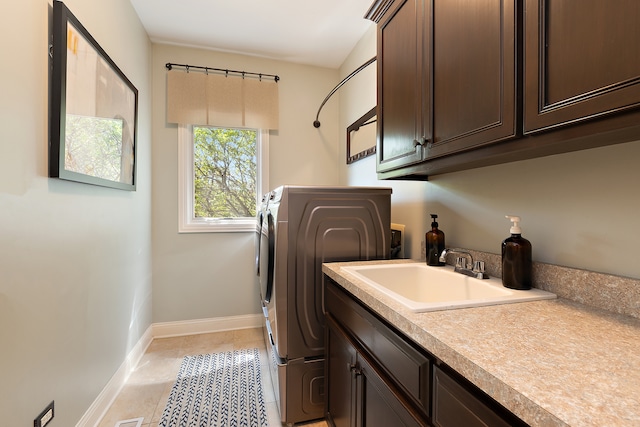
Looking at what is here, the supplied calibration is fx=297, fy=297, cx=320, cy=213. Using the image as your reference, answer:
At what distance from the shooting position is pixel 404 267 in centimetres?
148

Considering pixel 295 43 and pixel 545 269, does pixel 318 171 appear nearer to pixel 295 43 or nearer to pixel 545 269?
pixel 295 43

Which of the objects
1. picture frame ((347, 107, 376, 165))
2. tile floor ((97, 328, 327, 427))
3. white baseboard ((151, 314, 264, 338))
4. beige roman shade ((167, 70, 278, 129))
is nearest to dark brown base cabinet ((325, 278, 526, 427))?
tile floor ((97, 328, 327, 427))

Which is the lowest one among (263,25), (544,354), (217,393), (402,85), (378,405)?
(217,393)

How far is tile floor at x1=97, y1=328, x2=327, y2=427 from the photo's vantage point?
5.65ft

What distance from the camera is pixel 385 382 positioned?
0.92 meters

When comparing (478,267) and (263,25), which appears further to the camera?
(263,25)

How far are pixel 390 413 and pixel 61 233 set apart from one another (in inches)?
60.2

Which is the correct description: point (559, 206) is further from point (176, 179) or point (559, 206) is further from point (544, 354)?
point (176, 179)

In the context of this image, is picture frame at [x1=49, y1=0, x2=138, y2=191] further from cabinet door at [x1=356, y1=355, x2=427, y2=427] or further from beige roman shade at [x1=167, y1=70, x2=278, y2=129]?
cabinet door at [x1=356, y1=355, x2=427, y2=427]

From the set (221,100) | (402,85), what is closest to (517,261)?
(402,85)

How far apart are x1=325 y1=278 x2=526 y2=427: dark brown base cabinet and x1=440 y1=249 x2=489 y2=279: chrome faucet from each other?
0.50 meters

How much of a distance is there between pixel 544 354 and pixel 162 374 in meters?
2.38

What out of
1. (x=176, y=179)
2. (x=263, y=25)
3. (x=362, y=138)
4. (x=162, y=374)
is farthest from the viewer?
(x=176, y=179)

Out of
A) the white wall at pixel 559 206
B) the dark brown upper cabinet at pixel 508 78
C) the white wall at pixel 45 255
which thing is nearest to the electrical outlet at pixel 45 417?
the white wall at pixel 45 255
